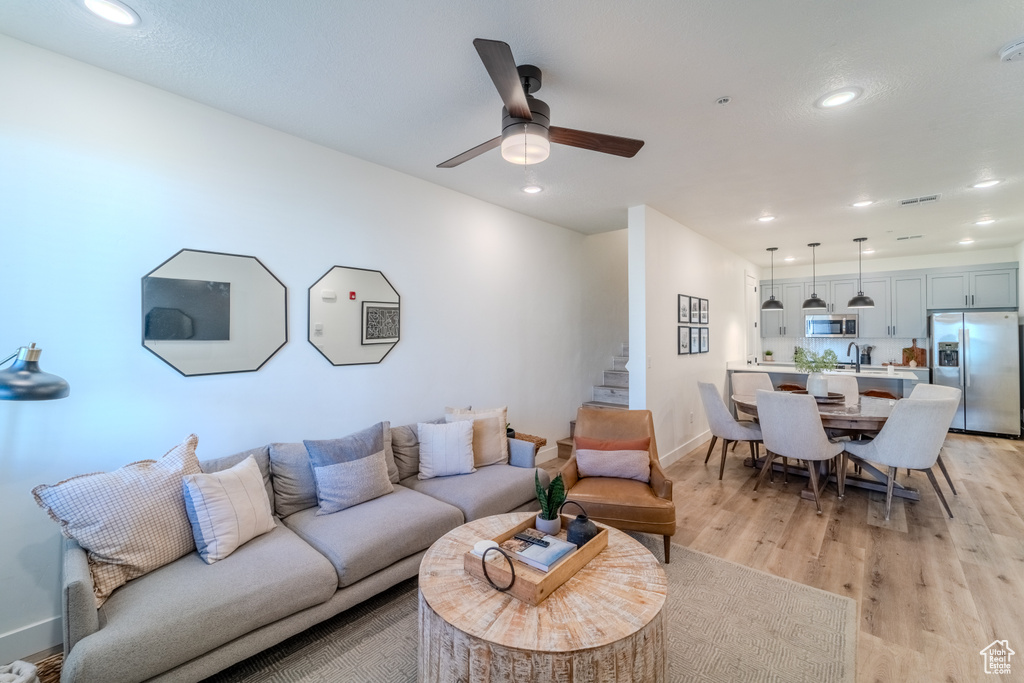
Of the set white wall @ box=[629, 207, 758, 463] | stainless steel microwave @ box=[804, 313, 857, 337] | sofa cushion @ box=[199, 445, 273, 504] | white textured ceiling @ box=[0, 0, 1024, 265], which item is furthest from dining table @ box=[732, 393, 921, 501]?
sofa cushion @ box=[199, 445, 273, 504]

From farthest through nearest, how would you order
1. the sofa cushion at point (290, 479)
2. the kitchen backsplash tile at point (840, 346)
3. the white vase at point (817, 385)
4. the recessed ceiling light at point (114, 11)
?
1. the kitchen backsplash tile at point (840, 346)
2. the white vase at point (817, 385)
3. the sofa cushion at point (290, 479)
4. the recessed ceiling light at point (114, 11)

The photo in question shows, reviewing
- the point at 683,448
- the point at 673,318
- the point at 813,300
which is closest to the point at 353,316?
the point at 673,318

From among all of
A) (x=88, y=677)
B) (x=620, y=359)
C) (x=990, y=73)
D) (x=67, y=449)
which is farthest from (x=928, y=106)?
(x=67, y=449)

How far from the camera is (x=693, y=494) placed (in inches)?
150

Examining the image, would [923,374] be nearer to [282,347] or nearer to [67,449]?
[282,347]

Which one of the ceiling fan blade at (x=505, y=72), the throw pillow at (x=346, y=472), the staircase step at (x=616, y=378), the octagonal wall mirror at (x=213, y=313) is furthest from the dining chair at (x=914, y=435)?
the octagonal wall mirror at (x=213, y=313)

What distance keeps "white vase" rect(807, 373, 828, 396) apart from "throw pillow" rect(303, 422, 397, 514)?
161 inches

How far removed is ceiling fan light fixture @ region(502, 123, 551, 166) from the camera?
185 cm

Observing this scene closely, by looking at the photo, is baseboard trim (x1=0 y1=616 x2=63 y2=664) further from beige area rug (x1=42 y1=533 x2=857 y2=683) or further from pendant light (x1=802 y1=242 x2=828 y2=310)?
pendant light (x1=802 y1=242 x2=828 y2=310)

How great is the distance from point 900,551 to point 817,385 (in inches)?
69.4

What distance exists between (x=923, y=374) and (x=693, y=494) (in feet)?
15.6

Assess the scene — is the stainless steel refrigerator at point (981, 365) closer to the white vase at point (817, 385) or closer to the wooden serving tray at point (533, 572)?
the white vase at point (817, 385)

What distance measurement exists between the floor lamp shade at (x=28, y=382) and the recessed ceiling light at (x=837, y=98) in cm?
378

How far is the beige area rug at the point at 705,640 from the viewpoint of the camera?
1808 mm
